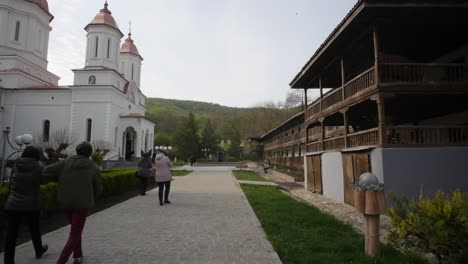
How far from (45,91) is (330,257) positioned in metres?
40.2

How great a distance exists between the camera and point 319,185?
1501 centimetres

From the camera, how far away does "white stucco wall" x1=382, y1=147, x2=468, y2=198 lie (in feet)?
30.2

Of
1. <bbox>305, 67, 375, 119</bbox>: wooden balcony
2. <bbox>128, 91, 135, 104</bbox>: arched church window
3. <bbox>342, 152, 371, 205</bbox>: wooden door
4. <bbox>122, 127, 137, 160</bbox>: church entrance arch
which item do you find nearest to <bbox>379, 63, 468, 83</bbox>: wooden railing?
<bbox>305, 67, 375, 119</bbox>: wooden balcony

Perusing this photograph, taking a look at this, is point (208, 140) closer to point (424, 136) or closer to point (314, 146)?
point (314, 146)

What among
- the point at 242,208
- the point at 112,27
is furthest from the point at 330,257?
the point at 112,27

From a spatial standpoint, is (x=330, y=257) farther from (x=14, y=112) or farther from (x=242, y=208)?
(x=14, y=112)

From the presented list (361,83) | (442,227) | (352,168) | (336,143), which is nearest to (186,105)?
Result: (336,143)

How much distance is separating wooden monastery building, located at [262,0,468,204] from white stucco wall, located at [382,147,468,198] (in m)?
0.03

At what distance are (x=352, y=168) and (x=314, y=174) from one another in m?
4.67

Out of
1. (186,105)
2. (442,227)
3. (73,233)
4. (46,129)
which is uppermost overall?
(186,105)

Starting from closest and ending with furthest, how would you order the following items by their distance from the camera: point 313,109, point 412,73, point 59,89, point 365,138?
1. point 412,73
2. point 365,138
3. point 313,109
4. point 59,89

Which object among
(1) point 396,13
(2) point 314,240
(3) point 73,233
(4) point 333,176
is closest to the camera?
(3) point 73,233

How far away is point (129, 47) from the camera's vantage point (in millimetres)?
44531

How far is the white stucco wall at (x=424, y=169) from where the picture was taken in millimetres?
9203
